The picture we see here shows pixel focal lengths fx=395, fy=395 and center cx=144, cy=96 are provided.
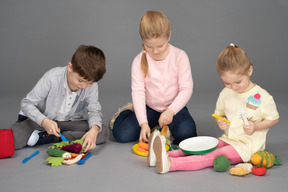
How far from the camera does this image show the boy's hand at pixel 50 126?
2465mm

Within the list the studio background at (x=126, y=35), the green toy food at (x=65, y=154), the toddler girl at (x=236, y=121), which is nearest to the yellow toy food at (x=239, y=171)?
the toddler girl at (x=236, y=121)

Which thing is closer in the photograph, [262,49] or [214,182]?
[214,182]

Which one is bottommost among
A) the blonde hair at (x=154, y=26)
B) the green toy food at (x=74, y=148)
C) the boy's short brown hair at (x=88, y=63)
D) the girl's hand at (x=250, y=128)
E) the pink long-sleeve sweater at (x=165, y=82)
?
the green toy food at (x=74, y=148)

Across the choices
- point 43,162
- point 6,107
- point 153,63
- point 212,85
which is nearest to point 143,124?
point 153,63

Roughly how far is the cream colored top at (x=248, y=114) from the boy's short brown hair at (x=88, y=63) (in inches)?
31.4

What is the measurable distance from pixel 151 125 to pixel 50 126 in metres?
0.75

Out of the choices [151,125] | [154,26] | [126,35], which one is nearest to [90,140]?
[151,125]

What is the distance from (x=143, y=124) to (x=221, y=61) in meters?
0.69

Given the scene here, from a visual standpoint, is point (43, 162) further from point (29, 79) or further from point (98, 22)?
point (98, 22)

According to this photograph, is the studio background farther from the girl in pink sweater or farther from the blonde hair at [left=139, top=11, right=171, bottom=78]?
the blonde hair at [left=139, top=11, right=171, bottom=78]

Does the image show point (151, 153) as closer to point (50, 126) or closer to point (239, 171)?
point (239, 171)

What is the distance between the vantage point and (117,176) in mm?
2129

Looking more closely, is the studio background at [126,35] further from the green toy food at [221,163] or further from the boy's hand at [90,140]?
the green toy food at [221,163]

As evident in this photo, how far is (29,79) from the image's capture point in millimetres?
4547
